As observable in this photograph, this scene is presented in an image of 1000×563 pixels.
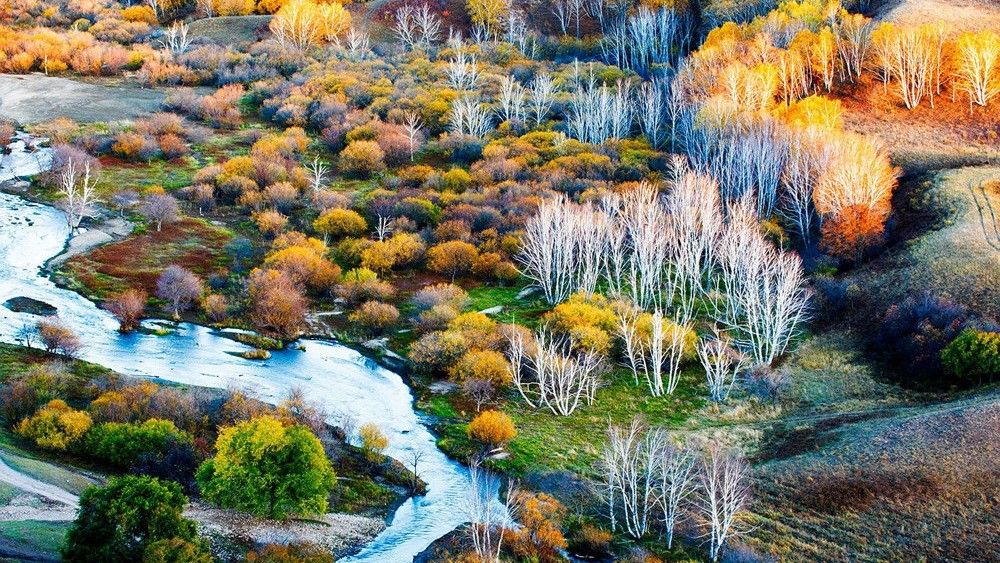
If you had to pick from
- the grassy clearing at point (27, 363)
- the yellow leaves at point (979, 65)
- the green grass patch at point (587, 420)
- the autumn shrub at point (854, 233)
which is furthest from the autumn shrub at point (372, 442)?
the yellow leaves at point (979, 65)

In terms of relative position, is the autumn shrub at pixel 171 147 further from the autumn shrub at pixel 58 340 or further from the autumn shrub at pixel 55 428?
the autumn shrub at pixel 55 428

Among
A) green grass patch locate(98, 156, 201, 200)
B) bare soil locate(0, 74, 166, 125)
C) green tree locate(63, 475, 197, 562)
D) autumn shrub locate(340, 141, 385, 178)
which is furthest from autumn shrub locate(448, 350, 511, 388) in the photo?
bare soil locate(0, 74, 166, 125)

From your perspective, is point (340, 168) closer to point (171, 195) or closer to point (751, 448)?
point (171, 195)

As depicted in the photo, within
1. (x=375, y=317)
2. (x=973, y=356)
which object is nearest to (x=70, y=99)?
(x=375, y=317)

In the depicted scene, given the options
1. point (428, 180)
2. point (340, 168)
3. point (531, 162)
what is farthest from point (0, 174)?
point (531, 162)

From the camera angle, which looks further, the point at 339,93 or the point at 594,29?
the point at 594,29

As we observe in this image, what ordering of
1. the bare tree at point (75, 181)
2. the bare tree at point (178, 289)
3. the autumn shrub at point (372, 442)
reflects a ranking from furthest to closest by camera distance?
the bare tree at point (75, 181)
the bare tree at point (178, 289)
the autumn shrub at point (372, 442)
